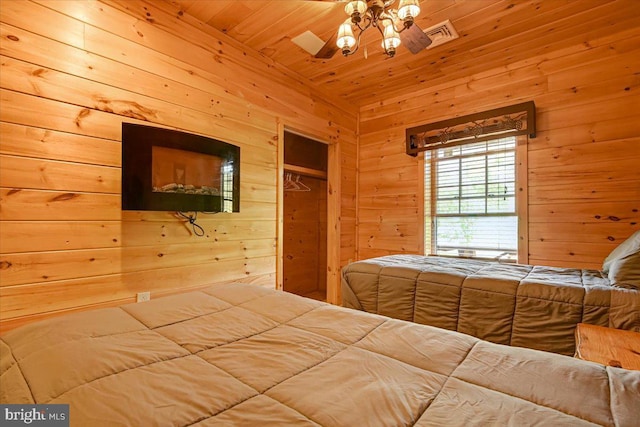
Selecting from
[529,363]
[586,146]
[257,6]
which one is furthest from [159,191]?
[586,146]

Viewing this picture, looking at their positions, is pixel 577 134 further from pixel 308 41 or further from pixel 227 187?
pixel 227 187

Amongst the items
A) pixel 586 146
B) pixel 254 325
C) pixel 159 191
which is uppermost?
pixel 586 146

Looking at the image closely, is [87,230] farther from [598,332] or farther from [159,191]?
[598,332]

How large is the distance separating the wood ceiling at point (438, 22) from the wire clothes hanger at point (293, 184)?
4.76 feet

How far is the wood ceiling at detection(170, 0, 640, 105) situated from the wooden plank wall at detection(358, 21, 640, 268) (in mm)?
149

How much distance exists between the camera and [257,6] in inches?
95.4

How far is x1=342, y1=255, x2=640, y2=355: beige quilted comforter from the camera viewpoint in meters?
1.69

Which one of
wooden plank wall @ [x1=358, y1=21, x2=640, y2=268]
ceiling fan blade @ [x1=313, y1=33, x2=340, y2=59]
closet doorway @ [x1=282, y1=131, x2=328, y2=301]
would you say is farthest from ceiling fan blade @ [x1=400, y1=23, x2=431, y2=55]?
closet doorway @ [x1=282, y1=131, x2=328, y2=301]

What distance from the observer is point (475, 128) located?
341cm

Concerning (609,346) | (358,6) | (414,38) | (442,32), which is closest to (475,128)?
(442,32)

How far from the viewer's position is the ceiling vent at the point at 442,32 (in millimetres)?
2619

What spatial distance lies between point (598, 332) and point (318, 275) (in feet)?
12.5

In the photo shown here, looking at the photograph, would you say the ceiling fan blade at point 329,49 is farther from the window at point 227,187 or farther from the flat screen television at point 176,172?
the window at point 227,187

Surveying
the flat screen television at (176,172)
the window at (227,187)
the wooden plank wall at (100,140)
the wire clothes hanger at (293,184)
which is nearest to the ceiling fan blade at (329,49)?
the wooden plank wall at (100,140)
